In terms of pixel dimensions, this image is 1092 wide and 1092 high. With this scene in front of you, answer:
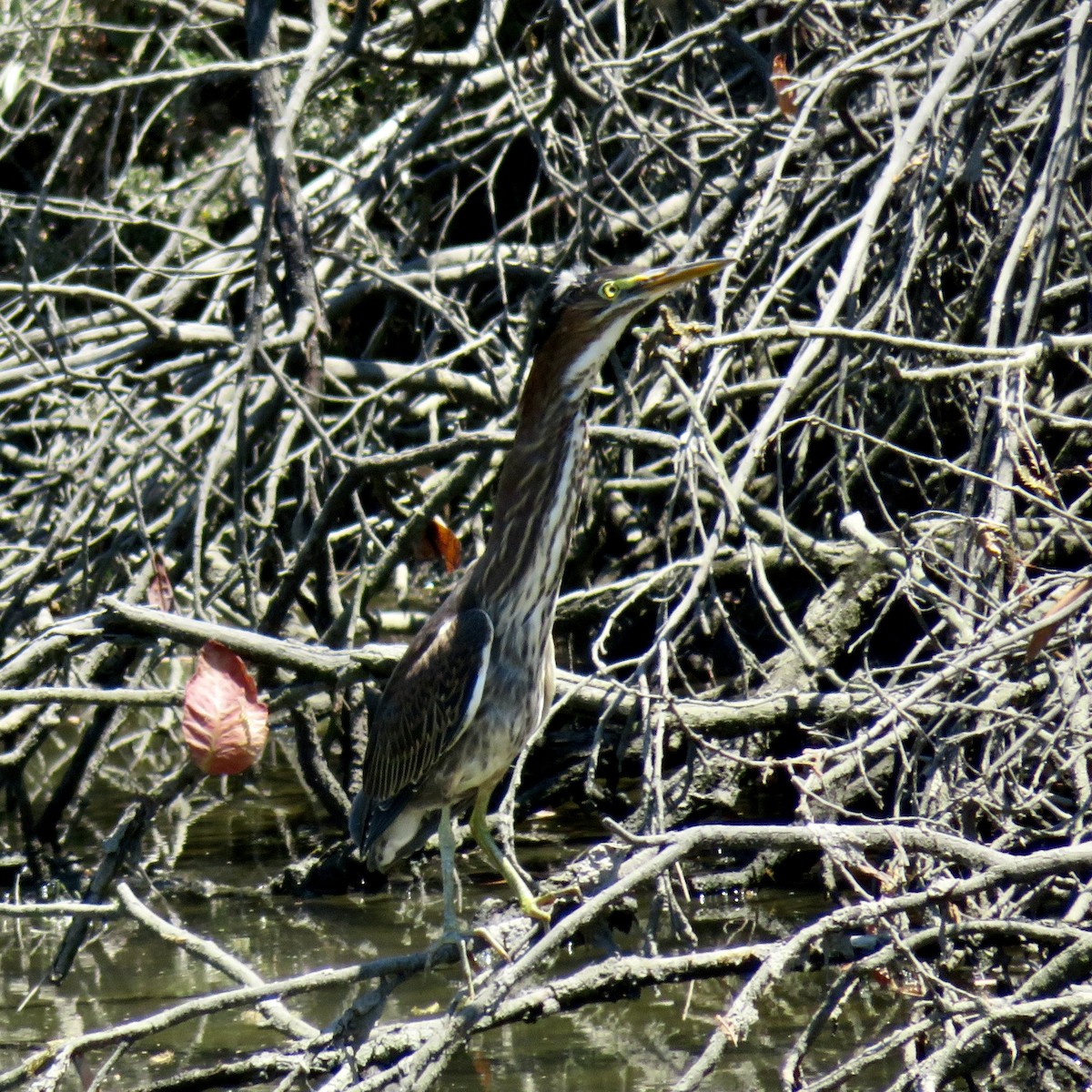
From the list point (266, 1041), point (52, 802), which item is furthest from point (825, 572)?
point (52, 802)

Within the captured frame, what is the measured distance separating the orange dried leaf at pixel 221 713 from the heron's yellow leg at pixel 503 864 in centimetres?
60

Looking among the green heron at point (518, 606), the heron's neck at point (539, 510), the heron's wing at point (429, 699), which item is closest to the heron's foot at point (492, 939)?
the green heron at point (518, 606)

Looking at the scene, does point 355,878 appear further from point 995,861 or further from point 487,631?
point 995,861

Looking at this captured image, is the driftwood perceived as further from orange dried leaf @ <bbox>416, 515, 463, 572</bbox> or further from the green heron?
the green heron

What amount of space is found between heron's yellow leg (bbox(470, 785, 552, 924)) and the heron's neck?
20.7 inches

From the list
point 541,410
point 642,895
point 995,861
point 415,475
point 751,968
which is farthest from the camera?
point 415,475

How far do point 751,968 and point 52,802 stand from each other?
3.06 m

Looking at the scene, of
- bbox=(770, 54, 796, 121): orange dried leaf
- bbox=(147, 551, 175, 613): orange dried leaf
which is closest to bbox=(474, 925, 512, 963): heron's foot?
bbox=(147, 551, 175, 613): orange dried leaf

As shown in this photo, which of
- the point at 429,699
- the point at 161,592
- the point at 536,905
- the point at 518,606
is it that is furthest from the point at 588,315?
the point at 161,592

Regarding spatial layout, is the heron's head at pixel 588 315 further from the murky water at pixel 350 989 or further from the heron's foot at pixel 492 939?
the murky water at pixel 350 989

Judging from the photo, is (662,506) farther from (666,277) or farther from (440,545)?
(666,277)

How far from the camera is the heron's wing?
3.83m

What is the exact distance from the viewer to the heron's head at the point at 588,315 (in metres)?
3.60

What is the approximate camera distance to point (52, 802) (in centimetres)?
517
